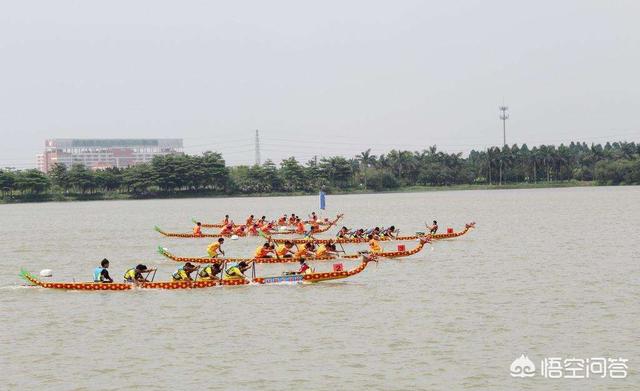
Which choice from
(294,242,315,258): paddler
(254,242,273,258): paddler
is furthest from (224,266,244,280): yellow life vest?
(254,242,273,258): paddler

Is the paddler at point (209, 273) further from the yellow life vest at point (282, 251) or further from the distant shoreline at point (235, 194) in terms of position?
the distant shoreline at point (235, 194)

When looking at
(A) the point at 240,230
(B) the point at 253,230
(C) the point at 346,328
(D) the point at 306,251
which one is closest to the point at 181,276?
(D) the point at 306,251

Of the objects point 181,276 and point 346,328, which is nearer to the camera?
point 346,328

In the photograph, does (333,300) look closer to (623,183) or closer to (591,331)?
(591,331)

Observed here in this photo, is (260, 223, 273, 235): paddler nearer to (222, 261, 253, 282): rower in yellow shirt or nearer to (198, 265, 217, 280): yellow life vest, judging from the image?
(222, 261, 253, 282): rower in yellow shirt

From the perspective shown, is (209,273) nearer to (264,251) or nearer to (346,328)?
(264,251)

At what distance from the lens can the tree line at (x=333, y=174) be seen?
15625 cm

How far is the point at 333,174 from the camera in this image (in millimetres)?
178125

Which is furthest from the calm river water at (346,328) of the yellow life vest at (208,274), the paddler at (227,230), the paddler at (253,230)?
the paddler at (253,230)

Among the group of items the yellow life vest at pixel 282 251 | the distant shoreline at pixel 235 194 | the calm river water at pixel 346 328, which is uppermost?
the distant shoreline at pixel 235 194

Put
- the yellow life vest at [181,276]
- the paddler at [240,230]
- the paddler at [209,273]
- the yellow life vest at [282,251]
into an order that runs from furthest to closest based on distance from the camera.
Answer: the paddler at [240,230]
the yellow life vest at [282,251]
the paddler at [209,273]
the yellow life vest at [181,276]

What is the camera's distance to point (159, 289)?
3120cm

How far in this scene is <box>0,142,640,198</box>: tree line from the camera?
156 metres

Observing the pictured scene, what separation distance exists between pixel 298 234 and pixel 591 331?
1537 inches
